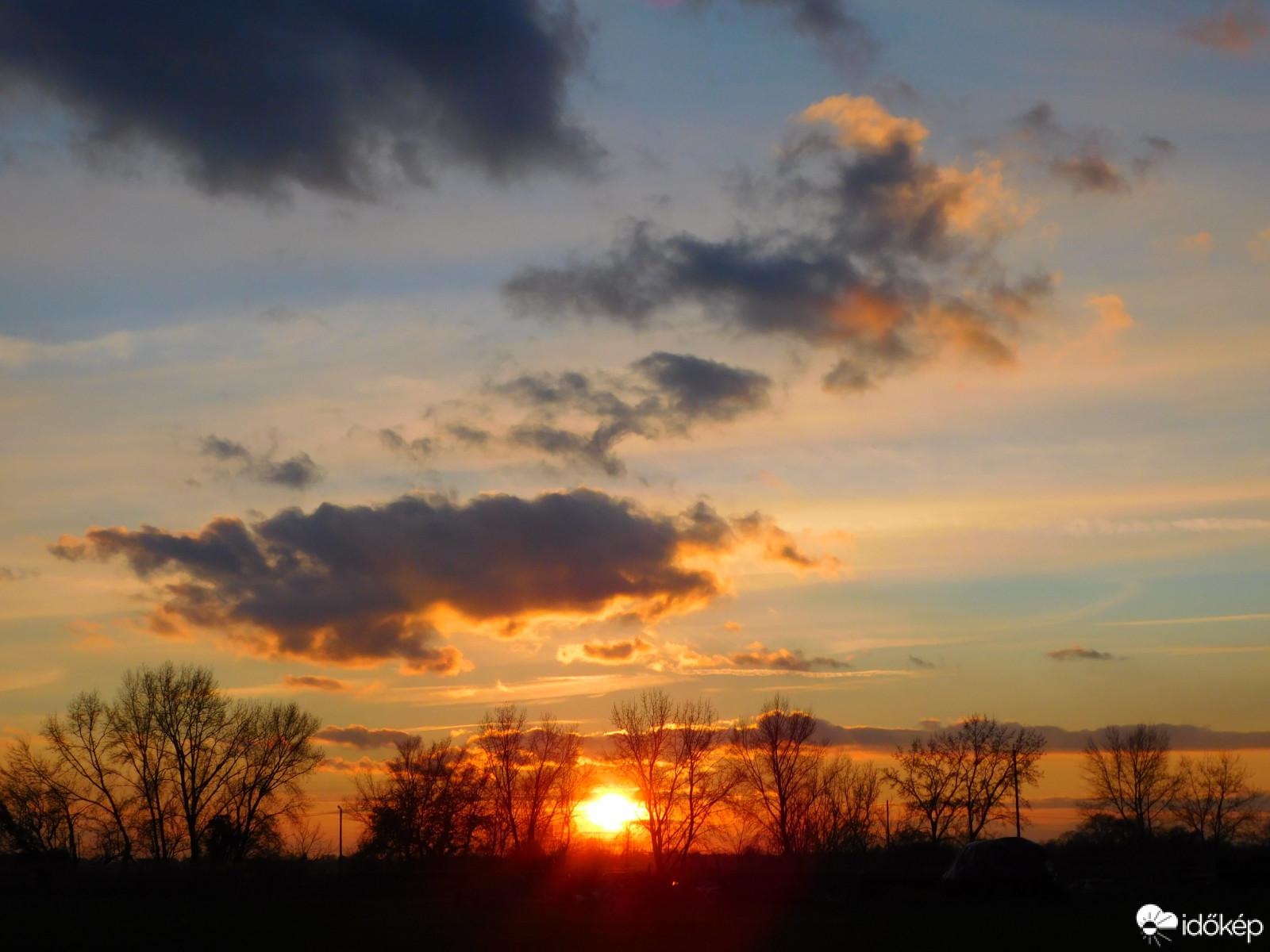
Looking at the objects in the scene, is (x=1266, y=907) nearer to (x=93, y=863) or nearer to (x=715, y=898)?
(x=715, y=898)

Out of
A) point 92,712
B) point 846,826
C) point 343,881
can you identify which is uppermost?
point 92,712

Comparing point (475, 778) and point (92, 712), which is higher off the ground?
point (92, 712)

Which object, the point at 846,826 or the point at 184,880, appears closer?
the point at 184,880

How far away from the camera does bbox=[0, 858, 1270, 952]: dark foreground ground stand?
90.2 feet

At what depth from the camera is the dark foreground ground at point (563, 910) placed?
2750 centimetres

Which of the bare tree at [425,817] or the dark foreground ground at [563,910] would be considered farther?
the bare tree at [425,817]

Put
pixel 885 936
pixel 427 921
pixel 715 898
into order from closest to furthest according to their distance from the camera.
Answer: pixel 885 936, pixel 427 921, pixel 715 898

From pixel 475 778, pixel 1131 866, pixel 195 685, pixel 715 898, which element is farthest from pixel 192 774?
pixel 1131 866

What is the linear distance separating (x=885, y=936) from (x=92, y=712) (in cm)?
6097

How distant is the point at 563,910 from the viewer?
39.5m

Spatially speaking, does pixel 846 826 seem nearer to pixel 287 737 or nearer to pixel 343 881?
pixel 287 737

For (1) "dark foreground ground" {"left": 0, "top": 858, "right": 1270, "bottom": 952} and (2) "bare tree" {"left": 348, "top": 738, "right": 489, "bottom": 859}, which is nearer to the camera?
(1) "dark foreground ground" {"left": 0, "top": 858, "right": 1270, "bottom": 952}

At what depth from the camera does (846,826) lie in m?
86.6

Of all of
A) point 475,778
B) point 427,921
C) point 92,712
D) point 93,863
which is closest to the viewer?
point 427,921
